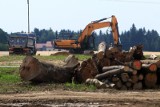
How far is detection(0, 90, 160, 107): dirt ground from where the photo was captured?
12.8 m

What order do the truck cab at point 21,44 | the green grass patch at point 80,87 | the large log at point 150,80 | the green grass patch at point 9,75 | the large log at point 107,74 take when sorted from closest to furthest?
the green grass patch at point 80,87, the large log at point 107,74, the large log at point 150,80, the green grass patch at point 9,75, the truck cab at point 21,44

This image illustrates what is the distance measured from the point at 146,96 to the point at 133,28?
112 m

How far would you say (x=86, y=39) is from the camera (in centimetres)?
4869

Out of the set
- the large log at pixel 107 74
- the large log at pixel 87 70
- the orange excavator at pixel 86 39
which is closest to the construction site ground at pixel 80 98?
the large log at pixel 107 74

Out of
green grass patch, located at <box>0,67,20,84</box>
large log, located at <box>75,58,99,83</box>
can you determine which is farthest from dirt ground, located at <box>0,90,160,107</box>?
green grass patch, located at <box>0,67,20,84</box>

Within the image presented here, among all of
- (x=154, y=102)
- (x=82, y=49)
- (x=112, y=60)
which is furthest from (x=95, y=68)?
(x=82, y=49)

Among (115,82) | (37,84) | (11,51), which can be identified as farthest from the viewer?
(11,51)

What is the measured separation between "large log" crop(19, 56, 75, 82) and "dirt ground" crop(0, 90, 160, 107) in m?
2.29

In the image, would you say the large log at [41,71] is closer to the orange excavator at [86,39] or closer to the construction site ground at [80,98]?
the construction site ground at [80,98]

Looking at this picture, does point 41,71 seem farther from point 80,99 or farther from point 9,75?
point 80,99

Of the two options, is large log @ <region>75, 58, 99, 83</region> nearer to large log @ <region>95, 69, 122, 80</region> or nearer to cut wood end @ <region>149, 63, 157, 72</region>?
large log @ <region>95, 69, 122, 80</region>

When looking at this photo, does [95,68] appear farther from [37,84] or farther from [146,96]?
[146,96]

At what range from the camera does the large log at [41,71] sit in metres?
18.0

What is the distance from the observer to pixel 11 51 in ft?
161
